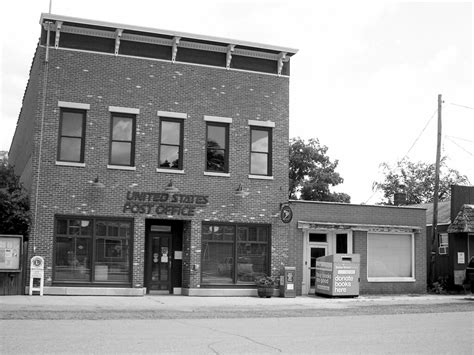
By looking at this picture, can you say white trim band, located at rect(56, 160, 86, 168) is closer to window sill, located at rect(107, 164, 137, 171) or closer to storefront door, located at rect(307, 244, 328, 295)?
window sill, located at rect(107, 164, 137, 171)

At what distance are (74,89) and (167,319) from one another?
1010cm

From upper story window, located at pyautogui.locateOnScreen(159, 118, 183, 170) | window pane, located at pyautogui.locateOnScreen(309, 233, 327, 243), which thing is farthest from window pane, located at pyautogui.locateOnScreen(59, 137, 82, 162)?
window pane, located at pyautogui.locateOnScreen(309, 233, 327, 243)

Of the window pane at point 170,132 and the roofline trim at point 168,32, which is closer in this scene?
the roofline trim at point 168,32

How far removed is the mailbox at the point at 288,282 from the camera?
2288 centimetres

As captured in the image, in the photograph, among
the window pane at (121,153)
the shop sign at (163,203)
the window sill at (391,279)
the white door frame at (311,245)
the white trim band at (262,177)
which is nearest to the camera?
the shop sign at (163,203)

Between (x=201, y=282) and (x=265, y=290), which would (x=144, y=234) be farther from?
(x=265, y=290)

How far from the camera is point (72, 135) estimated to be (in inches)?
853

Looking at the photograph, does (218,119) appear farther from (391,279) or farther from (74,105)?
(391,279)

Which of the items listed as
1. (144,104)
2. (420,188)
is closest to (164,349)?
(144,104)

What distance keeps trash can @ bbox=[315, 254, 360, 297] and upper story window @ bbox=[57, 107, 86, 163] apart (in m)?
9.98

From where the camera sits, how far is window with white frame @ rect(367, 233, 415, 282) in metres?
25.7

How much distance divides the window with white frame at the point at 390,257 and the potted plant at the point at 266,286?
15.5 feet

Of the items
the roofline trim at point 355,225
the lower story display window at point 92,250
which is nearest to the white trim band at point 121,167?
the lower story display window at point 92,250

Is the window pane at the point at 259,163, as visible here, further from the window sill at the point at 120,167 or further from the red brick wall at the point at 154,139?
the window sill at the point at 120,167
